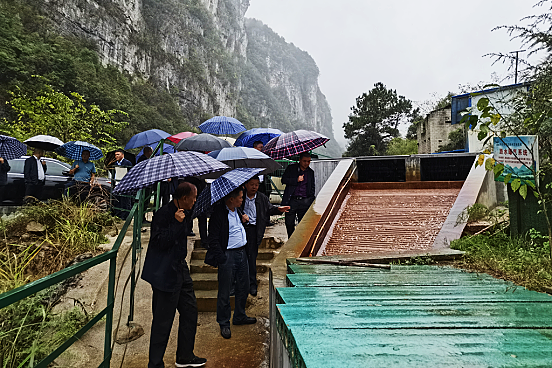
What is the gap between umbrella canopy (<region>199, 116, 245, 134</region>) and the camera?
9.39 metres

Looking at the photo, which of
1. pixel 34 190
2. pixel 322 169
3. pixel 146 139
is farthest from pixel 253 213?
pixel 322 169

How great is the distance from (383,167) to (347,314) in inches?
352

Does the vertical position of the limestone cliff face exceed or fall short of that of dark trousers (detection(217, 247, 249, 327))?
it exceeds it

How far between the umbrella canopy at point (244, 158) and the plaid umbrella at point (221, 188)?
128 cm

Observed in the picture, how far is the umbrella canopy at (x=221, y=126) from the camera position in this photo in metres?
9.39

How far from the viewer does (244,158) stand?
5453 mm

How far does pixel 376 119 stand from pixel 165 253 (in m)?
42.9

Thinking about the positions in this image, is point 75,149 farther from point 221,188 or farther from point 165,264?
point 165,264

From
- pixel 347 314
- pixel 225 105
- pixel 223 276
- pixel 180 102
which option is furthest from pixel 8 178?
pixel 225 105

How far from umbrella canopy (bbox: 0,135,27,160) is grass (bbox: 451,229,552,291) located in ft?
28.3

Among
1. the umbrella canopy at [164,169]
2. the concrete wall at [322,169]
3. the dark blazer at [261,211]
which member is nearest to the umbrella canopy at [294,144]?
the dark blazer at [261,211]

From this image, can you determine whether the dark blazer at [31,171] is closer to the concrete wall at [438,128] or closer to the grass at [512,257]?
the grass at [512,257]

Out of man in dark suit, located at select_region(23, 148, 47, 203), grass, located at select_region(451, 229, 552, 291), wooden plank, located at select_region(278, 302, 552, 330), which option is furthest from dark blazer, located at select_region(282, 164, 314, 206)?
man in dark suit, located at select_region(23, 148, 47, 203)

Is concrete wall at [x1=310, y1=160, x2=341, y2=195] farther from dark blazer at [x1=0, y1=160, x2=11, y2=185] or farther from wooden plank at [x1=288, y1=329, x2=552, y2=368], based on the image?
wooden plank at [x1=288, y1=329, x2=552, y2=368]
